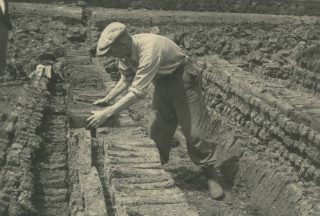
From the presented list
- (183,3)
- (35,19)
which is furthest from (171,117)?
(183,3)

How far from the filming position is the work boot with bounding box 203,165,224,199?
15.0 feet

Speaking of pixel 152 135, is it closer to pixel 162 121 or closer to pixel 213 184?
pixel 162 121

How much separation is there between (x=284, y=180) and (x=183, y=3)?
695 cm

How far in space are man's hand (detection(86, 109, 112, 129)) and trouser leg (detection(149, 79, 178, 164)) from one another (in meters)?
0.78

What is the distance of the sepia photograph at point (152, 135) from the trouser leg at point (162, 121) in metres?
0.01

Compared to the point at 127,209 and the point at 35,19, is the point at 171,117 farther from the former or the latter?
the point at 35,19

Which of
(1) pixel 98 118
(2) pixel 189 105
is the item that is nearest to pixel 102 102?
(1) pixel 98 118

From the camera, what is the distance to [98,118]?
13.0ft

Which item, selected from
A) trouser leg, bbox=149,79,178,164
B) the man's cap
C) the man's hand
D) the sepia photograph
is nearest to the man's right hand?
the sepia photograph

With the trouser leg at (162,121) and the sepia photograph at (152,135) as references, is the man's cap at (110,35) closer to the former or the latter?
the sepia photograph at (152,135)

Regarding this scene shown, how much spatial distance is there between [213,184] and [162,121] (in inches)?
28.8

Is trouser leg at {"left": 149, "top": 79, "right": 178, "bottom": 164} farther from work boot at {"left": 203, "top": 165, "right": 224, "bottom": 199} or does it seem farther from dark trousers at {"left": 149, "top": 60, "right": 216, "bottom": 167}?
work boot at {"left": 203, "top": 165, "right": 224, "bottom": 199}

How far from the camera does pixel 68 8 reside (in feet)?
31.6

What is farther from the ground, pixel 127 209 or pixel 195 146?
pixel 127 209
